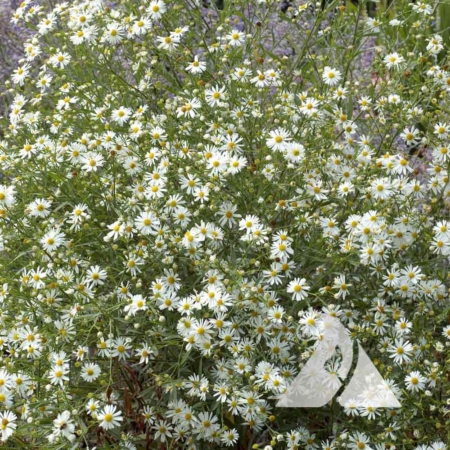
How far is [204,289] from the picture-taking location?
2.81 metres

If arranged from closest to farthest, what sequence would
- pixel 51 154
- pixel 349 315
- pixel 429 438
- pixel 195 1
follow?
pixel 429 438 < pixel 349 315 < pixel 51 154 < pixel 195 1

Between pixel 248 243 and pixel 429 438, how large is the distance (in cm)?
90

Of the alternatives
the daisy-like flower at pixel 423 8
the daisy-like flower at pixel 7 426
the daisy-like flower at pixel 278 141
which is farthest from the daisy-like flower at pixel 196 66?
the daisy-like flower at pixel 7 426

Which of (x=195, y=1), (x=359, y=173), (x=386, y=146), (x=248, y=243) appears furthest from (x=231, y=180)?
(x=195, y=1)

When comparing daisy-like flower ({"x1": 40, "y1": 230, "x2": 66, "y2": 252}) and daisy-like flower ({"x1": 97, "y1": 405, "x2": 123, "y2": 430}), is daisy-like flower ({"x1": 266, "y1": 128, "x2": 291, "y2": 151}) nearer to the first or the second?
daisy-like flower ({"x1": 40, "y1": 230, "x2": 66, "y2": 252})

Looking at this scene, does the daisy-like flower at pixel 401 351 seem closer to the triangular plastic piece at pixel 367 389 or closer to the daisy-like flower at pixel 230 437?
the triangular plastic piece at pixel 367 389

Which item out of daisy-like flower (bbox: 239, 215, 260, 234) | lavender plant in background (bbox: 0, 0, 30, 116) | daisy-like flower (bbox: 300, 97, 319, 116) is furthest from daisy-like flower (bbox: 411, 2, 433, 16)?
lavender plant in background (bbox: 0, 0, 30, 116)

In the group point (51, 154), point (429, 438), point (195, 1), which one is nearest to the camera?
point (429, 438)

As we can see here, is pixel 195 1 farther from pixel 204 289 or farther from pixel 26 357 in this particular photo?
pixel 26 357

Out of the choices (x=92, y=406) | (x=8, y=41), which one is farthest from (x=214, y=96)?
(x=8, y=41)

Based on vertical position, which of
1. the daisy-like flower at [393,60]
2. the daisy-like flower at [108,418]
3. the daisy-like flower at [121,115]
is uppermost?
the daisy-like flower at [393,60]

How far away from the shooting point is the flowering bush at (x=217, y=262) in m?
2.71

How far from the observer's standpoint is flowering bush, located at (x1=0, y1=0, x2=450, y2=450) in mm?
2711

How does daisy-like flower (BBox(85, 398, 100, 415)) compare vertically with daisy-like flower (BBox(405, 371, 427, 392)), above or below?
below
